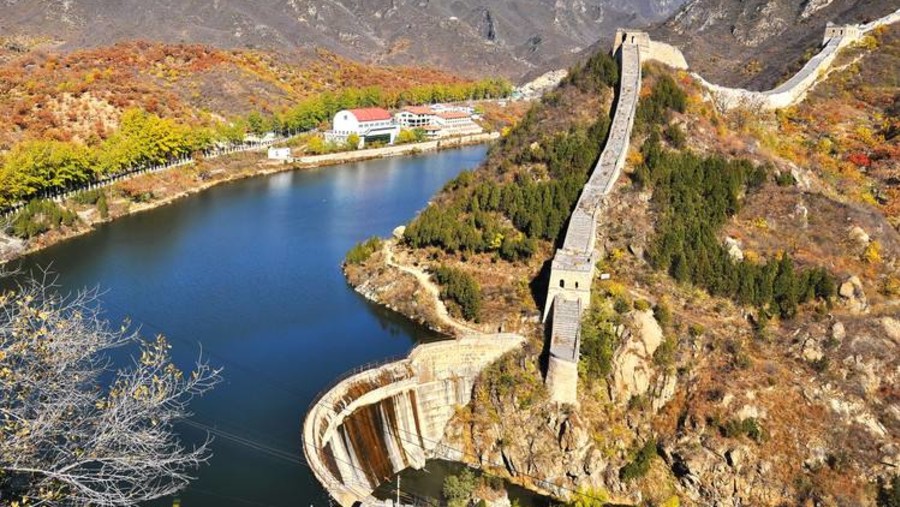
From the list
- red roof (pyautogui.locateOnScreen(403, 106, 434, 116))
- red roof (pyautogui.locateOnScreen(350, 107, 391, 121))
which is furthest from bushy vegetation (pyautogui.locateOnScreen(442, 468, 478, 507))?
red roof (pyautogui.locateOnScreen(403, 106, 434, 116))

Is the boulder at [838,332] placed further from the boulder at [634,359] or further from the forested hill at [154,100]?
the forested hill at [154,100]

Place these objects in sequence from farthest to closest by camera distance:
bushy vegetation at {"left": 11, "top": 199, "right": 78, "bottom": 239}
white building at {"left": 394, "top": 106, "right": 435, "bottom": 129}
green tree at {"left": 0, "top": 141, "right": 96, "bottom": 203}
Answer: white building at {"left": 394, "top": 106, "right": 435, "bottom": 129}
green tree at {"left": 0, "top": 141, "right": 96, "bottom": 203}
bushy vegetation at {"left": 11, "top": 199, "right": 78, "bottom": 239}

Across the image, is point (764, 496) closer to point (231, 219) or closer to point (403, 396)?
point (403, 396)

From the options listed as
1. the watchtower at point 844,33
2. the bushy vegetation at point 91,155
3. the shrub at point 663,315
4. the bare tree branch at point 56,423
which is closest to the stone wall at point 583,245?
the shrub at point 663,315

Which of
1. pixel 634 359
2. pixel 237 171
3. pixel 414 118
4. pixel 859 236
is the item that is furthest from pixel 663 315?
pixel 414 118

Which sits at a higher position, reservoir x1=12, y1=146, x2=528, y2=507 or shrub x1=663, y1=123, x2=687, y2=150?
shrub x1=663, y1=123, x2=687, y2=150

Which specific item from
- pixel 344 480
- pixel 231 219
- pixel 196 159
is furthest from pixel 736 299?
pixel 196 159

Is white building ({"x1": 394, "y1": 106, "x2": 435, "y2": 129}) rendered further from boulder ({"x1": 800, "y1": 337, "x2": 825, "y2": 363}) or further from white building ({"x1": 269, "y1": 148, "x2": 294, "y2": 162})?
boulder ({"x1": 800, "y1": 337, "x2": 825, "y2": 363})
